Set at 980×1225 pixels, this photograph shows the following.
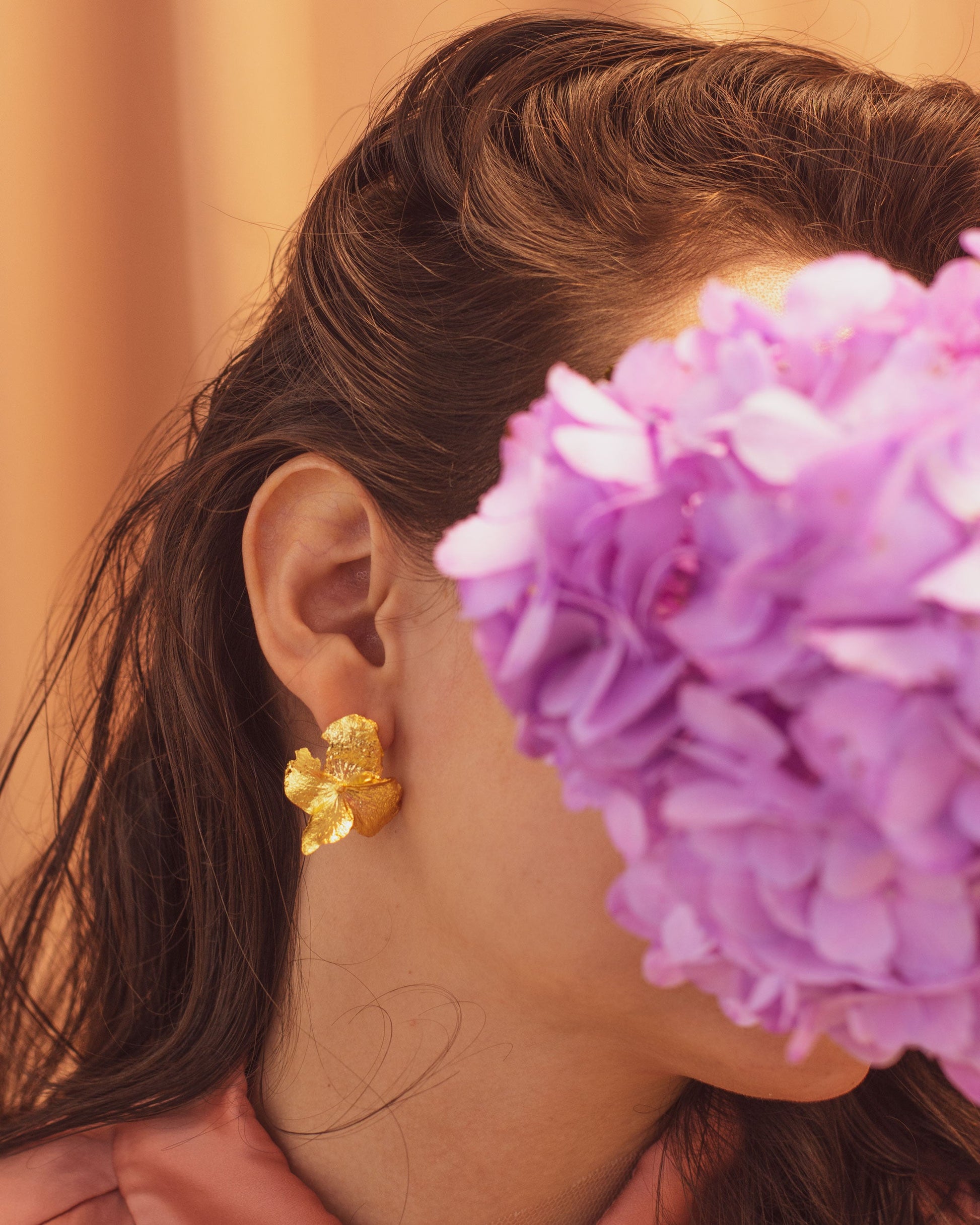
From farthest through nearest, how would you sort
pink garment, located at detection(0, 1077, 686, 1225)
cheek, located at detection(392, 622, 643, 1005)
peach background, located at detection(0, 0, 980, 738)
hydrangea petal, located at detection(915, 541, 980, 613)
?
Answer: peach background, located at detection(0, 0, 980, 738)
pink garment, located at detection(0, 1077, 686, 1225)
cheek, located at detection(392, 622, 643, 1005)
hydrangea petal, located at detection(915, 541, 980, 613)

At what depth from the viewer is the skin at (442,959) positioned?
20.4 inches

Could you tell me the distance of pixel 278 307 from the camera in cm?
68

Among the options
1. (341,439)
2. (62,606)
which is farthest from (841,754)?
(62,606)

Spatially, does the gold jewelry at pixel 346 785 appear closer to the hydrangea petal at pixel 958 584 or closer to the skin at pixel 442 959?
the skin at pixel 442 959

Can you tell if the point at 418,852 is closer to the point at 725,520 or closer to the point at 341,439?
the point at 341,439

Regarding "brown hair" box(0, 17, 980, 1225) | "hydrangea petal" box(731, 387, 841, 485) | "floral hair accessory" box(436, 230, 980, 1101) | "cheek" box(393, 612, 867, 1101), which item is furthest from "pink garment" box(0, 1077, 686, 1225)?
"hydrangea petal" box(731, 387, 841, 485)

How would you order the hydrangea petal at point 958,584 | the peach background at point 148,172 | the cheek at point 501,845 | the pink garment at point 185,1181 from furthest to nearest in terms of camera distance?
the peach background at point 148,172
the pink garment at point 185,1181
the cheek at point 501,845
the hydrangea petal at point 958,584

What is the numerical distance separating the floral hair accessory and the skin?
0.22m

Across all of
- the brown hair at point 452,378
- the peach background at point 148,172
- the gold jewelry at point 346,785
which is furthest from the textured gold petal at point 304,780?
the peach background at point 148,172

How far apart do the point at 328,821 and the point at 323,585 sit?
12cm

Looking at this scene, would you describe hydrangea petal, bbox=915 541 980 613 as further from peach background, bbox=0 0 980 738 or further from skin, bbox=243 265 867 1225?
peach background, bbox=0 0 980 738

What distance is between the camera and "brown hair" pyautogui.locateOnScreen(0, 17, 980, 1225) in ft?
1.89

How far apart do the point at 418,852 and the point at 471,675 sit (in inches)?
3.6

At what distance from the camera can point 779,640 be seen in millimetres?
259
